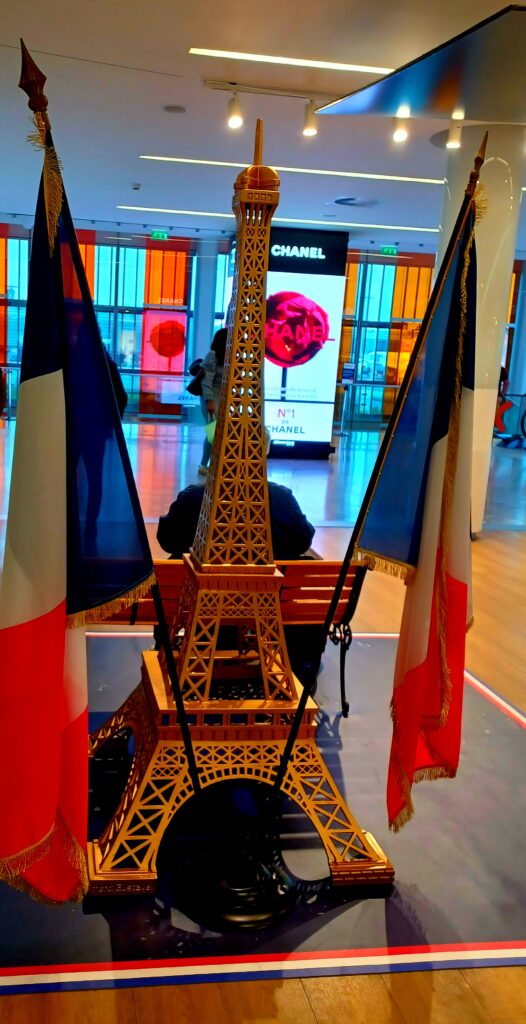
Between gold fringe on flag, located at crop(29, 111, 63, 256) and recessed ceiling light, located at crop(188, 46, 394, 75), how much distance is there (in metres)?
4.05

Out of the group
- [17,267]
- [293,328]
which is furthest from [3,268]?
[293,328]

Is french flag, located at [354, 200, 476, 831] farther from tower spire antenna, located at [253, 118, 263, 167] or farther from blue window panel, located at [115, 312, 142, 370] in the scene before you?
blue window panel, located at [115, 312, 142, 370]

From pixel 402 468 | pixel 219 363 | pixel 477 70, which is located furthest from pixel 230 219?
pixel 402 468

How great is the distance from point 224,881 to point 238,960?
0.30m

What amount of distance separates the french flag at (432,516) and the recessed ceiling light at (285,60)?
12.4 ft

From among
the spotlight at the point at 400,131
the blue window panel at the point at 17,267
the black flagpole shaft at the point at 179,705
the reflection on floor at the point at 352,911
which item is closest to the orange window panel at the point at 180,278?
the blue window panel at the point at 17,267

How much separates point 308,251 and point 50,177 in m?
11.5

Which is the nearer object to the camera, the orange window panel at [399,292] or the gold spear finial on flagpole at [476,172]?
the gold spear finial on flagpole at [476,172]

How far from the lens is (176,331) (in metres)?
15.6

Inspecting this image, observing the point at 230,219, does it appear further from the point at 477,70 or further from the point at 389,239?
the point at 477,70

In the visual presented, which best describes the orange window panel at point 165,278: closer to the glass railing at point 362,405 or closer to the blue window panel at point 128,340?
the blue window panel at point 128,340

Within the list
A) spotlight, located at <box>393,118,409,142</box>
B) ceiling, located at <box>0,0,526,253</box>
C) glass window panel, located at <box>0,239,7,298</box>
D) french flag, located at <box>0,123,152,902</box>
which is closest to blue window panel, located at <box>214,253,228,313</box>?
ceiling, located at <box>0,0,526,253</box>

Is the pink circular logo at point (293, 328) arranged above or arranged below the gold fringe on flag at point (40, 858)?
above

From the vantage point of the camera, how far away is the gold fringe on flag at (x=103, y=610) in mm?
2123
